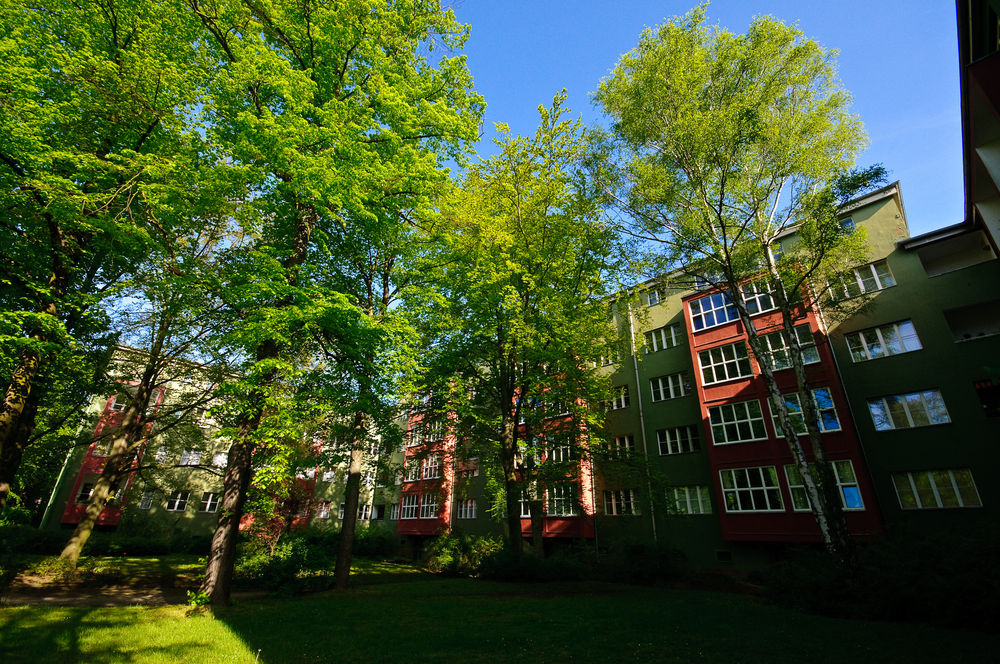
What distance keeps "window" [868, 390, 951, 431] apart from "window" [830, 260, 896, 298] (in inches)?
206

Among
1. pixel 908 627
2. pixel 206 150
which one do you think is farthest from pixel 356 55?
pixel 908 627

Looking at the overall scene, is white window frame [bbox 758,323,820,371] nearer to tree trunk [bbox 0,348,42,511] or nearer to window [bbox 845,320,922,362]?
window [bbox 845,320,922,362]

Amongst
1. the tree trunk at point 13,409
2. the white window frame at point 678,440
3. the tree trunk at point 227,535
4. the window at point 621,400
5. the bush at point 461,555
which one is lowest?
the bush at point 461,555

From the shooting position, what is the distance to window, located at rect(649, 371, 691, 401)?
25844mm

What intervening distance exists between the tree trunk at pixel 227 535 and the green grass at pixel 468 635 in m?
0.61

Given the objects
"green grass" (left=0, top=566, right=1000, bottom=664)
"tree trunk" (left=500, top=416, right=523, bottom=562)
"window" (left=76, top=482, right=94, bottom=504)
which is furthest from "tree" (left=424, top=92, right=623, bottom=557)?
"window" (left=76, top=482, right=94, bottom=504)

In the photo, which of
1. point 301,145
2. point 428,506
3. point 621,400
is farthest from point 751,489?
point 428,506

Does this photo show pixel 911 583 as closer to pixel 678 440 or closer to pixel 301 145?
pixel 678 440

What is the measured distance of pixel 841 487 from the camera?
1888cm

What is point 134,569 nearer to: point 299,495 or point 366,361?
point 299,495

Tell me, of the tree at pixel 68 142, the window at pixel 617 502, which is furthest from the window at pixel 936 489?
the tree at pixel 68 142

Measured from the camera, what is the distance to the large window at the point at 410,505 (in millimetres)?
36969

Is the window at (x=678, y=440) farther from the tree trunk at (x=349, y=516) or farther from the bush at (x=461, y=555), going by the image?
the tree trunk at (x=349, y=516)

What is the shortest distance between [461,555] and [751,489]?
51.5 ft
